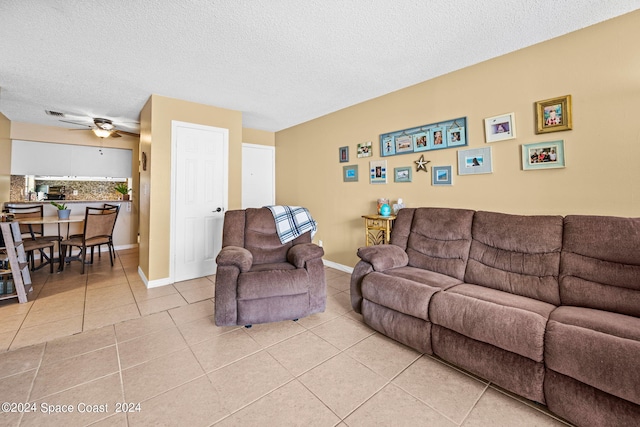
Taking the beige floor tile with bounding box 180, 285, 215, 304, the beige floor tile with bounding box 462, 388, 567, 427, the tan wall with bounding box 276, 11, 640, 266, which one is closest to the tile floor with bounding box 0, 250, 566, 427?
the beige floor tile with bounding box 462, 388, 567, 427

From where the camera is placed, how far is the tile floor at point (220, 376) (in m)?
1.38

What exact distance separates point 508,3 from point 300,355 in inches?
114

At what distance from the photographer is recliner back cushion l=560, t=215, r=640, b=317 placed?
5.22 feet

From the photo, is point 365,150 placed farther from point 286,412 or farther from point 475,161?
point 286,412

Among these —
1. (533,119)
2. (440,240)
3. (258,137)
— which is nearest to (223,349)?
(440,240)

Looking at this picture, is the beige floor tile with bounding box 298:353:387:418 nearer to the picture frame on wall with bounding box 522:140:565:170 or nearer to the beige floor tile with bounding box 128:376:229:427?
the beige floor tile with bounding box 128:376:229:427

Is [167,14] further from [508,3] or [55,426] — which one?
[55,426]

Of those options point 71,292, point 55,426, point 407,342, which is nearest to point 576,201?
point 407,342

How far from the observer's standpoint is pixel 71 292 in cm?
310

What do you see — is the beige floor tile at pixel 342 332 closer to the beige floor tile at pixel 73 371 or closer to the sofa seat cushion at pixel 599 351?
the sofa seat cushion at pixel 599 351

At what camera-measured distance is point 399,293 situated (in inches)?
78.0

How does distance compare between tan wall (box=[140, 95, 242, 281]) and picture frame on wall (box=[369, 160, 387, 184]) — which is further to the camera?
picture frame on wall (box=[369, 160, 387, 184])

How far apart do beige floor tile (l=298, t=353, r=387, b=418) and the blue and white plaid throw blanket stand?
136 cm

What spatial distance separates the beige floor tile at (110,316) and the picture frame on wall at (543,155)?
3911mm
